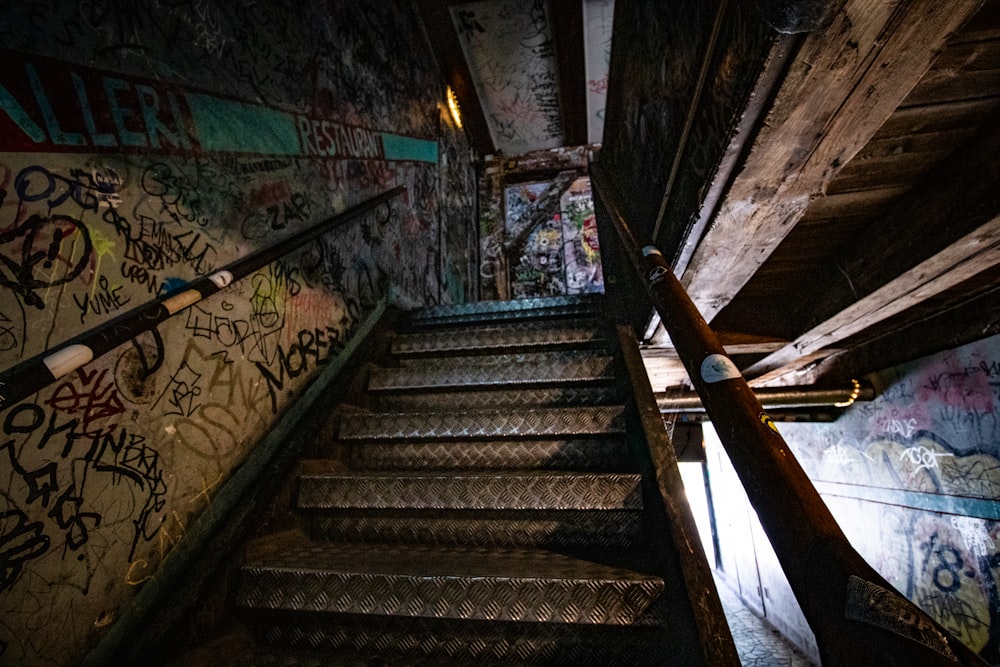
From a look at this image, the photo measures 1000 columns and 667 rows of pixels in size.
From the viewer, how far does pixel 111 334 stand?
132cm

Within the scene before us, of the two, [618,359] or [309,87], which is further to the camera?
[309,87]

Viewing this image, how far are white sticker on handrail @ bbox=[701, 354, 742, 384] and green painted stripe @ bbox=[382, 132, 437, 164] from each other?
382 centimetres

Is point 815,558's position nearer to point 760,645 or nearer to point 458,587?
point 458,587

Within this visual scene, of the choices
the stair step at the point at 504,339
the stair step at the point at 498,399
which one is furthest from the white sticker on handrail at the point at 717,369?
the stair step at the point at 504,339

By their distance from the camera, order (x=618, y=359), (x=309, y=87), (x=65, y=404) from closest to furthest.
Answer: (x=65, y=404), (x=618, y=359), (x=309, y=87)

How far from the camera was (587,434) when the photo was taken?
7.10 ft

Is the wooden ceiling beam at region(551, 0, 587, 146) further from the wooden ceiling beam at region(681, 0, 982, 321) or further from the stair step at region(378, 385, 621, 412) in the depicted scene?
the stair step at region(378, 385, 621, 412)

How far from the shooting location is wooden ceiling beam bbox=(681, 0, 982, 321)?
3.18 ft

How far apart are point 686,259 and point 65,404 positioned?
2.54 metres

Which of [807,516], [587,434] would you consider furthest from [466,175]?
[807,516]

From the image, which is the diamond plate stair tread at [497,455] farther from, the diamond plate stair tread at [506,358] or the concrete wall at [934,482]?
the concrete wall at [934,482]

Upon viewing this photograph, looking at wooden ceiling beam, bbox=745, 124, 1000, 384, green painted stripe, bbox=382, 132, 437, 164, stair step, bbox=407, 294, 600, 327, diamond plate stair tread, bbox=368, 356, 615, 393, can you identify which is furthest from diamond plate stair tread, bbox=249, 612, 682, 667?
green painted stripe, bbox=382, 132, 437, 164

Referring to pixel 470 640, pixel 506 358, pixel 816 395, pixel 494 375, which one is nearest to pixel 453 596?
pixel 470 640

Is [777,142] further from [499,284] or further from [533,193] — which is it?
[533,193]
